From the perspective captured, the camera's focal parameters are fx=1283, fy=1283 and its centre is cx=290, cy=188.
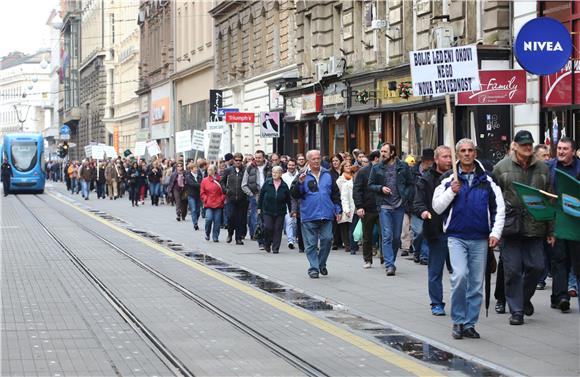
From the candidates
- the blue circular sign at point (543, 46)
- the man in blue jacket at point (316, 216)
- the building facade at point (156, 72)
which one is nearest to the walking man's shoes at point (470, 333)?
the blue circular sign at point (543, 46)

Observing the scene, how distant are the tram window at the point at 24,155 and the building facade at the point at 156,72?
28.1 ft

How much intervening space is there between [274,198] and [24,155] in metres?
42.6

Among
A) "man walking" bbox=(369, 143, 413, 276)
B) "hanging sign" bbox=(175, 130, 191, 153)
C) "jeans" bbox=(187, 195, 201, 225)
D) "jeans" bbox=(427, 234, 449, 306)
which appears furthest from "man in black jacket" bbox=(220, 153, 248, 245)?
"hanging sign" bbox=(175, 130, 191, 153)

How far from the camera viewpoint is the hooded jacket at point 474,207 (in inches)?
461

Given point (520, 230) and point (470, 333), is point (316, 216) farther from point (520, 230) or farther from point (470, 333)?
point (470, 333)

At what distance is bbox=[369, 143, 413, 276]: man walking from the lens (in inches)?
704

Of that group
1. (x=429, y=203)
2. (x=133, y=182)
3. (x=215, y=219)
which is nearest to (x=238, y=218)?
(x=215, y=219)

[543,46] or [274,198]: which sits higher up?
[543,46]

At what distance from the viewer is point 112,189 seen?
53.6 m

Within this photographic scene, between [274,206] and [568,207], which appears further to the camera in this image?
[274,206]

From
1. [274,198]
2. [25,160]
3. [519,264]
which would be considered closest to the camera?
[519,264]

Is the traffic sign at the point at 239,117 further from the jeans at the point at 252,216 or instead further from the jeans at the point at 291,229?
the jeans at the point at 291,229

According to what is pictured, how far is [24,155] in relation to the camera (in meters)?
62.7

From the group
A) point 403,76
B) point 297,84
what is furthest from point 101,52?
point 403,76
